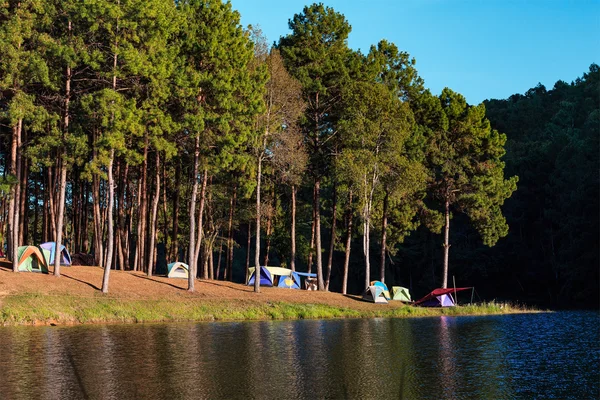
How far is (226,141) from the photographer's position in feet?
154

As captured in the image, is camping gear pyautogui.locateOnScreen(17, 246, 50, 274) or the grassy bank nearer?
the grassy bank

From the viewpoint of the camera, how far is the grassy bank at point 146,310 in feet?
120

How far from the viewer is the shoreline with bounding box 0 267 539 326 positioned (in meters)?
37.5

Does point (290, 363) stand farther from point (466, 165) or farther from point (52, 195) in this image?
point (466, 165)

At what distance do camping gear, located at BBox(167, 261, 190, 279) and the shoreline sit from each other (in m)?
1.34

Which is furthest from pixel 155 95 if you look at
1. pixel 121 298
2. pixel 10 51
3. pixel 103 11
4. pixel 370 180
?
pixel 370 180

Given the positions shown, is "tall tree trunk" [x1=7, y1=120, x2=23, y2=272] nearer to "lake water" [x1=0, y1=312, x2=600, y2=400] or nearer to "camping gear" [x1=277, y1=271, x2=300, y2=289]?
"lake water" [x1=0, y1=312, x2=600, y2=400]

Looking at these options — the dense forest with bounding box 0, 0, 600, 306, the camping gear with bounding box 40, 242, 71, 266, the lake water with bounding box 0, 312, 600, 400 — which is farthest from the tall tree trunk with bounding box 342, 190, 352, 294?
the lake water with bounding box 0, 312, 600, 400

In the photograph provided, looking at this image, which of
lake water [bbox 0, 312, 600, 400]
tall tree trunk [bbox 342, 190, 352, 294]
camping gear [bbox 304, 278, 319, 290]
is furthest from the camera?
tall tree trunk [bbox 342, 190, 352, 294]

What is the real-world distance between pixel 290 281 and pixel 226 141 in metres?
16.6

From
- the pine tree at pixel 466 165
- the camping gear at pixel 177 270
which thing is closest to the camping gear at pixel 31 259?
the camping gear at pixel 177 270

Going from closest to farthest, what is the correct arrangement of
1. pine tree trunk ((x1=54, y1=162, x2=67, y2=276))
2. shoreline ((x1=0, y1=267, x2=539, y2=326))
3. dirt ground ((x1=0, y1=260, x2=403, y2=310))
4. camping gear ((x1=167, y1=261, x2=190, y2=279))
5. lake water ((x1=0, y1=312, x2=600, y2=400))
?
1. lake water ((x1=0, y1=312, x2=600, y2=400))
2. shoreline ((x1=0, y1=267, x2=539, y2=326))
3. dirt ground ((x1=0, y1=260, x2=403, y2=310))
4. pine tree trunk ((x1=54, y1=162, x2=67, y2=276))
5. camping gear ((x1=167, y1=261, x2=190, y2=279))

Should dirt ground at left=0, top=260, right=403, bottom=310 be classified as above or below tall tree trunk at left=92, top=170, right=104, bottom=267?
below

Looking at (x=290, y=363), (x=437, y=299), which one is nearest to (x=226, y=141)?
(x=437, y=299)
